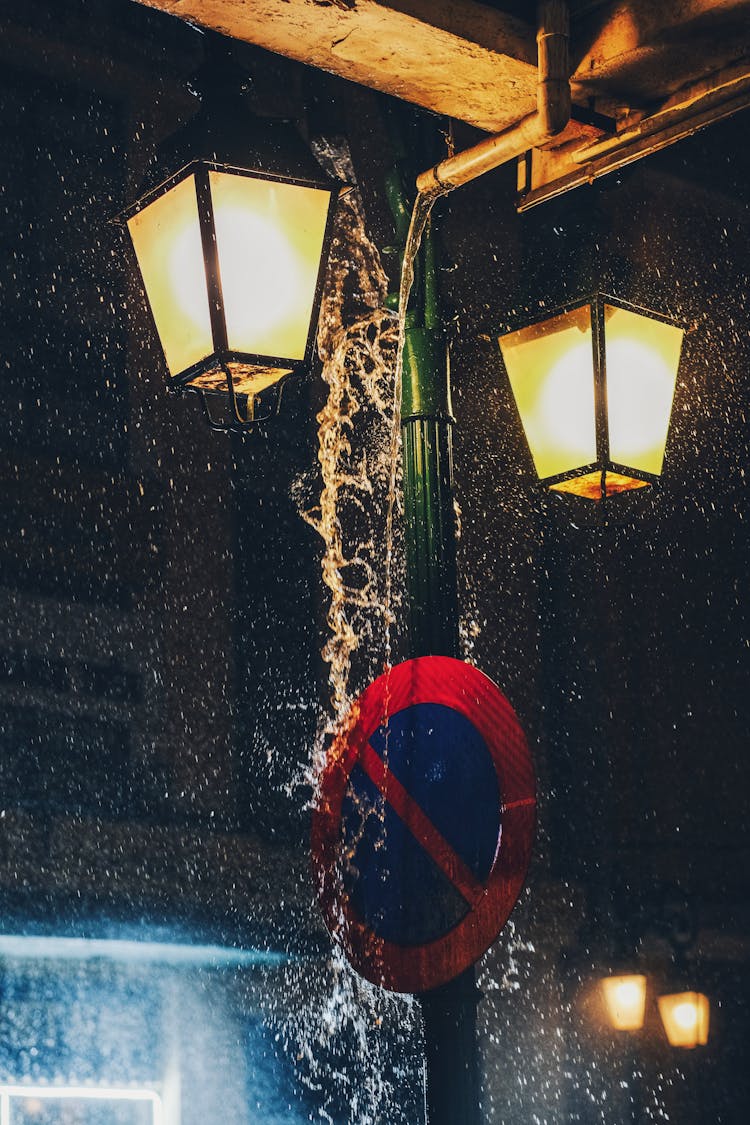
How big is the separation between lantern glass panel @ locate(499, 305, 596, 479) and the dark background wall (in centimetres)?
271

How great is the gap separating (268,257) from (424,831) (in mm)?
1637

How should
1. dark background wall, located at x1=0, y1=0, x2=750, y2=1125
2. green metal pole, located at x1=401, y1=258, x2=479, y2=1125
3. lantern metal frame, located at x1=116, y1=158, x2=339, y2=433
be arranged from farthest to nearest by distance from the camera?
dark background wall, located at x1=0, y1=0, x2=750, y2=1125, lantern metal frame, located at x1=116, y1=158, x2=339, y2=433, green metal pole, located at x1=401, y1=258, x2=479, y2=1125

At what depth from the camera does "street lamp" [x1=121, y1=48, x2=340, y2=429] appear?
11.8 feet

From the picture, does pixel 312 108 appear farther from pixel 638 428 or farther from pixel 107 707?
pixel 107 707

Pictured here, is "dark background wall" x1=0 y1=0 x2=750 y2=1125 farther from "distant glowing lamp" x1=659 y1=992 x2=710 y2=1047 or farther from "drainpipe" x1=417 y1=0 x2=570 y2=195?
"drainpipe" x1=417 y1=0 x2=570 y2=195

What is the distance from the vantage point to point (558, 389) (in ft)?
14.6

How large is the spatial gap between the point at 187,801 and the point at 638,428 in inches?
231

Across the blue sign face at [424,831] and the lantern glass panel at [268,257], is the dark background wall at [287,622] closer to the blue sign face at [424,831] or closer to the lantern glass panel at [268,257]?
the lantern glass panel at [268,257]

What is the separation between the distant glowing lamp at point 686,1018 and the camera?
11617mm

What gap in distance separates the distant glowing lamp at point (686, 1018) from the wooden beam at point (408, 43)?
9.42 m

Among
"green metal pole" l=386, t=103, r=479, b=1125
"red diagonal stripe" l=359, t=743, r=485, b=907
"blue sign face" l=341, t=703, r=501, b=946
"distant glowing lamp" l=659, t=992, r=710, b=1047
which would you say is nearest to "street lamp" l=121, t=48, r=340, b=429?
"green metal pole" l=386, t=103, r=479, b=1125

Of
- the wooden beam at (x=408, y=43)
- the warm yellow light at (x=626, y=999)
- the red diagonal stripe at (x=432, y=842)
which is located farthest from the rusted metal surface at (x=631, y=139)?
the warm yellow light at (x=626, y=999)

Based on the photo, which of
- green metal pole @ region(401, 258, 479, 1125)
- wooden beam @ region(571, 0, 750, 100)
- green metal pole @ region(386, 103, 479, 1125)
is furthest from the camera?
green metal pole @ region(386, 103, 479, 1125)

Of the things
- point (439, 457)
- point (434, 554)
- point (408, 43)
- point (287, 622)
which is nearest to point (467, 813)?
point (434, 554)
